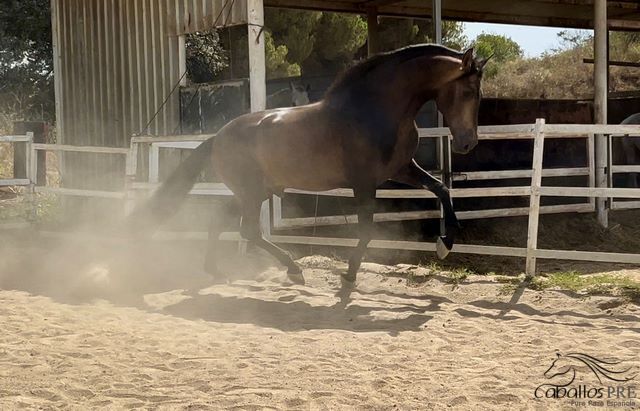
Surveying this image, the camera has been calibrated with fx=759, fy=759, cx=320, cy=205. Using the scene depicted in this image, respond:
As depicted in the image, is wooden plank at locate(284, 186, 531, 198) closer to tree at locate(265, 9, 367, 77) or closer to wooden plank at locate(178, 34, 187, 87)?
wooden plank at locate(178, 34, 187, 87)

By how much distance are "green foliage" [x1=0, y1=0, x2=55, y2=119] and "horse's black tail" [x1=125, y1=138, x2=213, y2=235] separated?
1234cm

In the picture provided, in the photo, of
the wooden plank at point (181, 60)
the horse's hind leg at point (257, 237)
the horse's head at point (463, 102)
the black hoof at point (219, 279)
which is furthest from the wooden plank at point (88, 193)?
the horse's head at point (463, 102)

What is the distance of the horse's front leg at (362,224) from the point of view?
6.06 m

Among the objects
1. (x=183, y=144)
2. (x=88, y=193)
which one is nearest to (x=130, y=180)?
(x=183, y=144)

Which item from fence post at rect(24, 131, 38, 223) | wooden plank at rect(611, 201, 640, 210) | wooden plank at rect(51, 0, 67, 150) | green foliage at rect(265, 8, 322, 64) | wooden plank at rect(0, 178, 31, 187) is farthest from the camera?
green foliage at rect(265, 8, 322, 64)

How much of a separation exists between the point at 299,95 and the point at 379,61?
12.9 ft

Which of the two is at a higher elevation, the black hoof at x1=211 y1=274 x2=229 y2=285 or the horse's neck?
the horse's neck

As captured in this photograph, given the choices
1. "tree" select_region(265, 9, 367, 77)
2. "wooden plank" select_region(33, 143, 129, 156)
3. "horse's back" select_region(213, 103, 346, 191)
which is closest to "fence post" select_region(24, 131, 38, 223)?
"wooden plank" select_region(33, 143, 129, 156)

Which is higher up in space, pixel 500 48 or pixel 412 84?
pixel 500 48

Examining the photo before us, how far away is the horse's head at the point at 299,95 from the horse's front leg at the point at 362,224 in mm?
3959

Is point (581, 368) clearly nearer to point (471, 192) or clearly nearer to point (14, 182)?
point (471, 192)

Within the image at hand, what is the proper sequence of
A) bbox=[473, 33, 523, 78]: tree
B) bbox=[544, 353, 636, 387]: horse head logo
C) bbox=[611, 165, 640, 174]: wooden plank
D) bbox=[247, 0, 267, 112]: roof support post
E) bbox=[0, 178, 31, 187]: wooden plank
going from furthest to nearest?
1. bbox=[473, 33, 523, 78]: tree
2. bbox=[611, 165, 640, 174]: wooden plank
3. bbox=[0, 178, 31, 187]: wooden plank
4. bbox=[247, 0, 267, 112]: roof support post
5. bbox=[544, 353, 636, 387]: horse head logo

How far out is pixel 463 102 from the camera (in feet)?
19.3

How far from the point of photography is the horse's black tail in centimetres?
690
